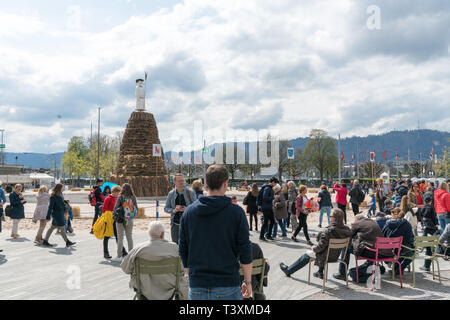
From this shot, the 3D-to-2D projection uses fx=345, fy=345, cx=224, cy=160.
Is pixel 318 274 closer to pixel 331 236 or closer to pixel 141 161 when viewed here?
pixel 331 236

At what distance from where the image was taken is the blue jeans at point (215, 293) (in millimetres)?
2635

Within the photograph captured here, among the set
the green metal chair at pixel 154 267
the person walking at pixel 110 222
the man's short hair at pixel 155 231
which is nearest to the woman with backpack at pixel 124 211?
the person walking at pixel 110 222

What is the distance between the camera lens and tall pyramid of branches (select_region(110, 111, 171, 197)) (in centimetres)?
3238

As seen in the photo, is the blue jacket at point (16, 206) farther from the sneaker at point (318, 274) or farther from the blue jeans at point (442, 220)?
the blue jeans at point (442, 220)

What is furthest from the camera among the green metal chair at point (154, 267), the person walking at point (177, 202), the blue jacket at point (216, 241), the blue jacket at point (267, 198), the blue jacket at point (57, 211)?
the blue jacket at point (267, 198)

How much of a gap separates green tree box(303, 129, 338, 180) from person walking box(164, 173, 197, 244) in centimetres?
5802

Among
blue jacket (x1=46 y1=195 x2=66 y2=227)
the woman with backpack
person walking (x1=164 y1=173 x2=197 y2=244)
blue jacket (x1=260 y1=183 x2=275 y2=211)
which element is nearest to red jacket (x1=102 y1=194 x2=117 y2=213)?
the woman with backpack

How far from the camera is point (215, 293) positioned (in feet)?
8.64

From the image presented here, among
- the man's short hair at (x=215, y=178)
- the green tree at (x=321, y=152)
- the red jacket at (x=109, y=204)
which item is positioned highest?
the green tree at (x=321, y=152)

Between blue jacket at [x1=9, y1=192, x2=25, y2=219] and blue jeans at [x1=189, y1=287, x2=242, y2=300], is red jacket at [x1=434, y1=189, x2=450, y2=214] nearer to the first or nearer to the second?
blue jeans at [x1=189, y1=287, x2=242, y2=300]

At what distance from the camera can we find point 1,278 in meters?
6.46

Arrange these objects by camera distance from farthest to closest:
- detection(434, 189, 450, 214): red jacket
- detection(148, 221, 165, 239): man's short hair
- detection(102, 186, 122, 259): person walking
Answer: detection(434, 189, 450, 214): red jacket, detection(102, 186, 122, 259): person walking, detection(148, 221, 165, 239): man's short hair

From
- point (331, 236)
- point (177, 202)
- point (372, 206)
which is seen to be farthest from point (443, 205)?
point (372, 206)
